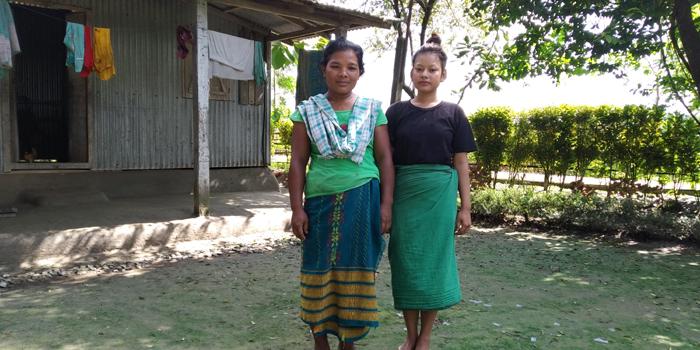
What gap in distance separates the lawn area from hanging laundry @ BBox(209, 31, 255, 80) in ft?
10.2

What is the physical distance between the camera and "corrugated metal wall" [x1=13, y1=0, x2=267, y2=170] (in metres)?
7.71

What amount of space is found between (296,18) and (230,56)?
111 centimetres

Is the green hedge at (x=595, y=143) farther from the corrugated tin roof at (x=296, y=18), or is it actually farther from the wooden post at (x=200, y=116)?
the wooden post at (x=200, y=116)

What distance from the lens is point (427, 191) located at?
262 cm

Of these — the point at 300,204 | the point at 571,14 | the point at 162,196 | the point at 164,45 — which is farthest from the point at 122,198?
the point at 571,14

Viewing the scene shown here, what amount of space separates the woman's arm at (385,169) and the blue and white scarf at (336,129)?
Result: 0.06 m

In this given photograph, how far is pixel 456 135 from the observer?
2688 mm

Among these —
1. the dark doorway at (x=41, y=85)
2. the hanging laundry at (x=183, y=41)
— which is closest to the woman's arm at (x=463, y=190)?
the hanging laundry at (x=183, y=41)

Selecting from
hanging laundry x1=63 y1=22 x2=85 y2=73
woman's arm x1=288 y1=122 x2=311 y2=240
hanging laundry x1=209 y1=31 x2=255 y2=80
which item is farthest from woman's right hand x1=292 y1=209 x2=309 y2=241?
hanging laundry x1=209 y1=31 x2=255 y2=80

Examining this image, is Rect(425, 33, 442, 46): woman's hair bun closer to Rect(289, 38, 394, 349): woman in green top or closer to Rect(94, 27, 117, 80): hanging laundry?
Rect(289, 38, 394, 349): woman in green top

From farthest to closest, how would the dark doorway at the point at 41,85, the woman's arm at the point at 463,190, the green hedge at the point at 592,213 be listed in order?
the dark doorway at the point at 41,85, the green hedge at the point at 592,213, the woman's arm at the point at 463,190

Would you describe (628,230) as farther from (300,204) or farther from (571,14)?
(300,204)

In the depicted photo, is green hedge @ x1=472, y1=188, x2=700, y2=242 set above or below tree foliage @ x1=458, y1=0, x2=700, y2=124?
below

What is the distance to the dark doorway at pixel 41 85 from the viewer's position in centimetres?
883
